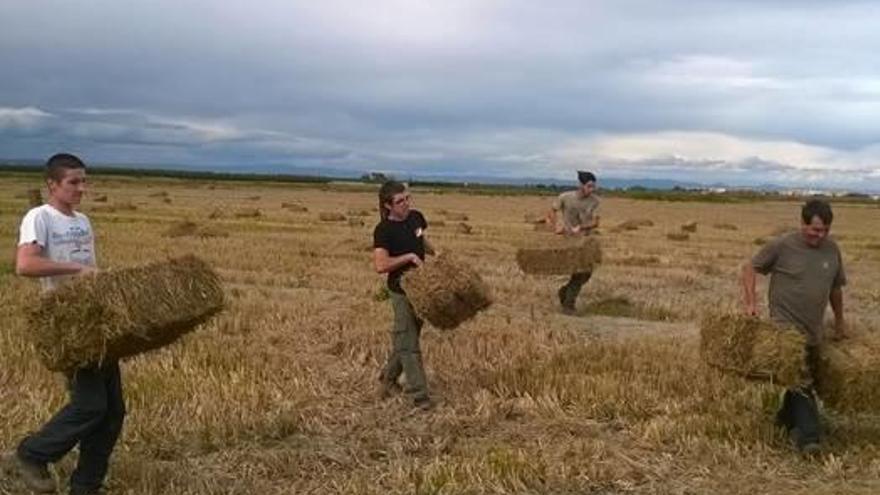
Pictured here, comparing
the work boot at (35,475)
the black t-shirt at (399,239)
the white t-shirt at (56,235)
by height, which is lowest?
the work boot at (35,475)

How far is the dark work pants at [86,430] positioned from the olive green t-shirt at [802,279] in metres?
5.15

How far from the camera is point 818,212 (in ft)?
26.8

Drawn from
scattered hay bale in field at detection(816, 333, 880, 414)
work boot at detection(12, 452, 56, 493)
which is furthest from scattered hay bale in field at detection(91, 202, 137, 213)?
scattered hay bale in field at detection(816, 333, 880, 414)

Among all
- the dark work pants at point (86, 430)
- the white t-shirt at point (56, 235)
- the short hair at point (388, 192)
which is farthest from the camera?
the short hair at point (388, 192)

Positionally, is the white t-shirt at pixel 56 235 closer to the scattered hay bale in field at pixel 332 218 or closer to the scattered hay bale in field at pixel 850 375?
the scattered hay bale in field at pixel 850 375

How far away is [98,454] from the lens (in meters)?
6.55

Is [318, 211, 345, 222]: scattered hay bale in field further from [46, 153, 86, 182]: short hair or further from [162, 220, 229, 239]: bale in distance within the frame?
[46, 153, 86, 182]: short hair

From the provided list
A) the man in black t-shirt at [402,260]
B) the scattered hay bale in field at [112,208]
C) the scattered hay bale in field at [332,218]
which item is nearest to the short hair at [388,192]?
the man in black t-shirt at [402,260]

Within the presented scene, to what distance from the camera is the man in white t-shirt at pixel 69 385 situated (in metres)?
6.33

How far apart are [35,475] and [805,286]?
5843mm

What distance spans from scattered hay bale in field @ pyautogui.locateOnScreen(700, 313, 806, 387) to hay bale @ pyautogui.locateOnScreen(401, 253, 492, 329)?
222cm

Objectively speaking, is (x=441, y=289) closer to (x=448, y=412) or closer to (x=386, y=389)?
(x=448, y=412)

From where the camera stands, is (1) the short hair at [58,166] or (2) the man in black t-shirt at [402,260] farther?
(2) the man in black t-shirt at [402,260]

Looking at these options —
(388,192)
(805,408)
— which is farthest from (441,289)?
(805,408)
